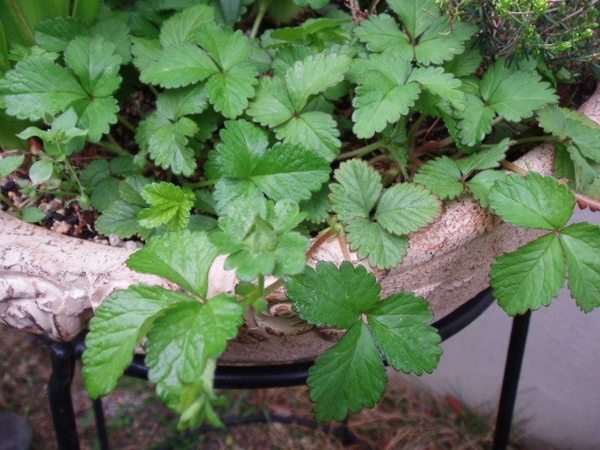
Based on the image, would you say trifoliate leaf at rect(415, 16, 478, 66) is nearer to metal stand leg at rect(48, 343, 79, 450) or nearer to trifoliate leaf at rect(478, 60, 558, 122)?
trifoliate leaf at rect(478, 60, 558, 122)

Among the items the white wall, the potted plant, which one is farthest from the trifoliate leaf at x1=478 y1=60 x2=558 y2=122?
the white wall

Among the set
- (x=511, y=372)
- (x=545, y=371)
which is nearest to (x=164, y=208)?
(x=511, y=372)

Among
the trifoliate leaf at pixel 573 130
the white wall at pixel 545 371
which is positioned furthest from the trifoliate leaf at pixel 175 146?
the white wall at pixel 545 371

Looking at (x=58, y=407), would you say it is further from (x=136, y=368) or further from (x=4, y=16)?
(x=4, y=16)

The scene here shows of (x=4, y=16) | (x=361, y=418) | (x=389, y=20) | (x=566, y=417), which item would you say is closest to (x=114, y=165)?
(x=4, y=16)

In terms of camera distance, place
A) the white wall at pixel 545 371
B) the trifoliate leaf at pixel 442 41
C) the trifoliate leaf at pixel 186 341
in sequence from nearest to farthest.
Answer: the trifoliate leaf at pixel 186 341, the trifoliate leaf at pixel 442 41, the white wall at pixel 545 371

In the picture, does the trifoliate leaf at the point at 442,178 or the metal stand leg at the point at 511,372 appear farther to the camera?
the metal stand leg at the point at 511,372

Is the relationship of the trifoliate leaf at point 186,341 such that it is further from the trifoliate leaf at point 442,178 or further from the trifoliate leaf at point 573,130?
the trifoliate leaf at point 573,130
